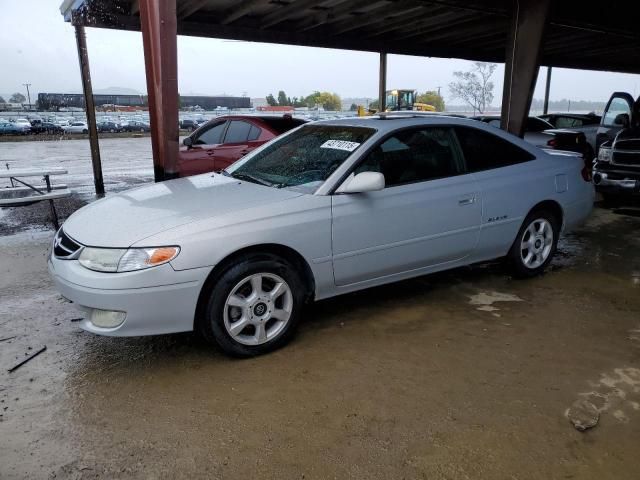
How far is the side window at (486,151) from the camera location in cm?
416

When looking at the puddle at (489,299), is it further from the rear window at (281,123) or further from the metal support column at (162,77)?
the rear window at (281,123)

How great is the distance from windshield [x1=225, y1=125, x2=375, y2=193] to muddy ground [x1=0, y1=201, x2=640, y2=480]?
111 cm

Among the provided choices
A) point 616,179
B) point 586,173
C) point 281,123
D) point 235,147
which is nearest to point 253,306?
point 586,173

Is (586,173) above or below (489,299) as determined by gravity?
above

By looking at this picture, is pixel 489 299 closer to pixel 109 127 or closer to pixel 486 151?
pixel 486 151

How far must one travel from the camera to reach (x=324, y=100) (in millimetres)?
96562

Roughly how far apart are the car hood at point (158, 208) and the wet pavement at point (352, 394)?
850 millimetres

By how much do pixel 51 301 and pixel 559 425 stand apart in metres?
3.93

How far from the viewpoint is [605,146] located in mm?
8297

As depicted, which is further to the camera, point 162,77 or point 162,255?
point 162,77

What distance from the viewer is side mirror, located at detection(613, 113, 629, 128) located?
890cm

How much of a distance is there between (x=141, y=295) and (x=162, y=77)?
137 inches

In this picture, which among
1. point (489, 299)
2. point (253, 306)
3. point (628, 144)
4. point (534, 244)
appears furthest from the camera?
point (628, 144)

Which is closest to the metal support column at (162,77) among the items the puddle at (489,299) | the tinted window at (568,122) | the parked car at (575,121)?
the puddle at (489,299)
